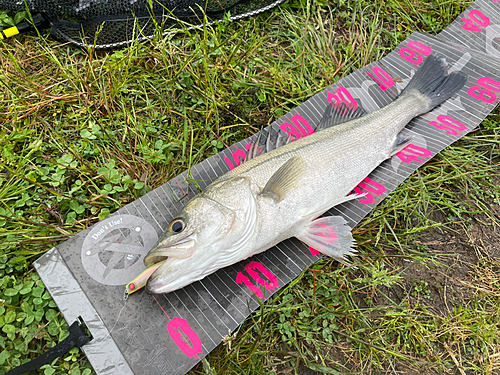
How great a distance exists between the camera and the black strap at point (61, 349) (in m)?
2.30

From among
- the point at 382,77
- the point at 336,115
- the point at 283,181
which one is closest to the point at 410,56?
the point at 382,77

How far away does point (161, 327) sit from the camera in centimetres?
257

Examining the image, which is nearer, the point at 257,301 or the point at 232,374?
the point at 232,374

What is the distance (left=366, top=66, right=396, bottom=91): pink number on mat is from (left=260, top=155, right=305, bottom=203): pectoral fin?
1991 millimetres

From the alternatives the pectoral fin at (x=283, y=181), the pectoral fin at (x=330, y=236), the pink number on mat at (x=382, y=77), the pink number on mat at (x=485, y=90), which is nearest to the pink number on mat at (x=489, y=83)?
the pink number on mat at (x=485, y=90)

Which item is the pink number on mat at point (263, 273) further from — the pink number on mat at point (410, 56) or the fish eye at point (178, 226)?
the pink number on mat at point (410, 56)

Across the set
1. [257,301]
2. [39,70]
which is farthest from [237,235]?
[39,70]

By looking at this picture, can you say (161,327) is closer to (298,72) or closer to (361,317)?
(361,317)

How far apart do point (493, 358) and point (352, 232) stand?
1561 mm

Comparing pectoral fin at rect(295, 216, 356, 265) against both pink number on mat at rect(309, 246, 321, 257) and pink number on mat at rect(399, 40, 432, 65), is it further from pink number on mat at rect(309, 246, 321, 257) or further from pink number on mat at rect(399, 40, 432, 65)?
pink number on mat at rect(399, 40, 432, 65)

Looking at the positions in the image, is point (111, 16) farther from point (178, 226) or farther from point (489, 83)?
point (489, 83)

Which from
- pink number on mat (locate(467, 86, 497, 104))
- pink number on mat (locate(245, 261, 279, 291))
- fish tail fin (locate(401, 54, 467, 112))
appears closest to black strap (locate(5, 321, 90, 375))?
pink number on mat (locate(245, 261, 279, 291))

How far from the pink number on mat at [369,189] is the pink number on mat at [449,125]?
3.73 feet

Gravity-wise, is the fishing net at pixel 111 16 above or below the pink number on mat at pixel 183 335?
above
